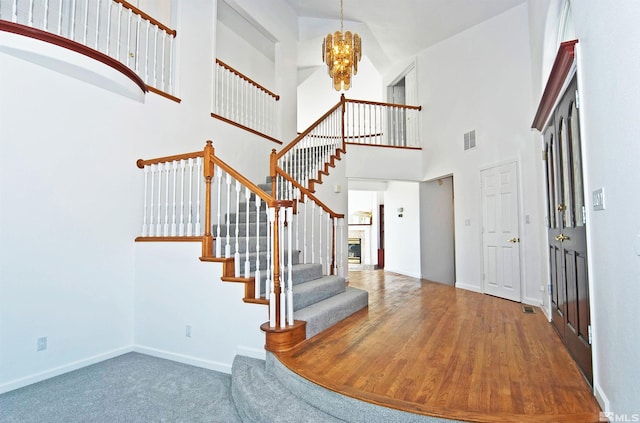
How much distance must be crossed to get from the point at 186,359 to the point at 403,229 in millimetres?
5992

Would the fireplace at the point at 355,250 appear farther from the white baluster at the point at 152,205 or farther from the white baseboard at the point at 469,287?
the white baluster at the point at 152,205

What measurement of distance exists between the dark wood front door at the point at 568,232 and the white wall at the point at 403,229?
13.1 feet

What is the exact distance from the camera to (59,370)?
2967 mm

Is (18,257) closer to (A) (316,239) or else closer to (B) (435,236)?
(A) (316,239)

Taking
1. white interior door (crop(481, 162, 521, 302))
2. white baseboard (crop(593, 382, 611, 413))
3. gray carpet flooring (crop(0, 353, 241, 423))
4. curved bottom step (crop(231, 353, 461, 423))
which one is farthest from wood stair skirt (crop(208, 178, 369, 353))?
white interior door (crop(481, 162, 521, 302))

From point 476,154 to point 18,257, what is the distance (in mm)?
6095

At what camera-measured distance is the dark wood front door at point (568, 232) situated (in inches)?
94.0

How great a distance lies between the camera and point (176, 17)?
15.1 feet

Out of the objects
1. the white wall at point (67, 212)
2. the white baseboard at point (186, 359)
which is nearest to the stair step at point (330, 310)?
the white wall at point (67, 212)

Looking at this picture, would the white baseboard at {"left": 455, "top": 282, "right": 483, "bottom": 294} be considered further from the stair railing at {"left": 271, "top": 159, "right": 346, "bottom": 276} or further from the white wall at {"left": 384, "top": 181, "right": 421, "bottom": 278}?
the stair railing at {"left": 271, "top": 159, "right": 346, "bottom": 276}

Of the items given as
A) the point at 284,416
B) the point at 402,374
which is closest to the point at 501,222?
the point at 402,374

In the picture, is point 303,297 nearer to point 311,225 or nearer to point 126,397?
point 311,225

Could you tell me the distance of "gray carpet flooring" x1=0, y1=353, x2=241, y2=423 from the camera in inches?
90.1

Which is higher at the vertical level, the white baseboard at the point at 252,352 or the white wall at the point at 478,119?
the white wall at the point at 478,119
